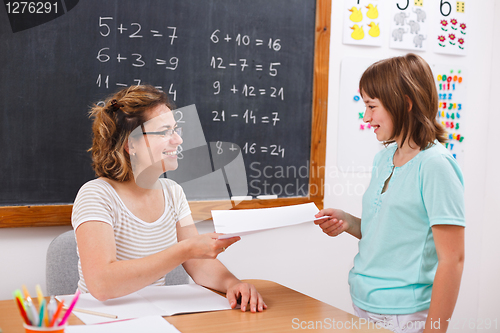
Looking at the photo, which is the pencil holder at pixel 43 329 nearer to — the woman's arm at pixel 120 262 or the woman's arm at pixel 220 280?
the woman's arm at pixel 120 262

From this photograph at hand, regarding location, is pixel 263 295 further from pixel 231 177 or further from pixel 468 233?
pixel 468 233

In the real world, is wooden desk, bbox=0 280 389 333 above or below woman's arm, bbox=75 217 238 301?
below

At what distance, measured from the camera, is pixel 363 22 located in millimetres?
2258

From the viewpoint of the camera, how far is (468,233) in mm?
2561

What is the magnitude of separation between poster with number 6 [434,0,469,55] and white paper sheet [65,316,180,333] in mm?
2070

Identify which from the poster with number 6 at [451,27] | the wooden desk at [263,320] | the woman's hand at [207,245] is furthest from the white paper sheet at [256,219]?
the poster with number 6 at [451,27]

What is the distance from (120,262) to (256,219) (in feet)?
1.13

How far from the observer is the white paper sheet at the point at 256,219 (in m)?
1.04

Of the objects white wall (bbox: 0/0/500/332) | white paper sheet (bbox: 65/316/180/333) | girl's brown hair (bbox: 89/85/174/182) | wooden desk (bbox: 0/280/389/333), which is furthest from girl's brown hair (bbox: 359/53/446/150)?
white wall (bbox: 0/0/500/332)

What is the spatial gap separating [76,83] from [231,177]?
77 centimetres

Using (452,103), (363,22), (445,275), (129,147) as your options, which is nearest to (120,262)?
(129,147)

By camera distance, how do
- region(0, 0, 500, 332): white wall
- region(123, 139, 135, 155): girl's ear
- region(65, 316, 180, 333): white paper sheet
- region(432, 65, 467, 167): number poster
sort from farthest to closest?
region(432, 65, 467, 167): number poster < region(0, 0, 500, 332): white wall < region(123, 139, 135, 155): girl's ear < region(65, 316, 180, 333): white paper sheet

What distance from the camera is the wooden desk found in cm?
98

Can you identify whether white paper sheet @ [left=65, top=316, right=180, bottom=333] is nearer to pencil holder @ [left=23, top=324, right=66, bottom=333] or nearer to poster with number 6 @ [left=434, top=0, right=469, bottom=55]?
pencil holder @ [left=23, top=324, right=66, bottom=333]
